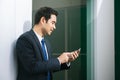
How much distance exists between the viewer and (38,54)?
2186 mm

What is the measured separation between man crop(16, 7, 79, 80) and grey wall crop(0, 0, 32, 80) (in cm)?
7

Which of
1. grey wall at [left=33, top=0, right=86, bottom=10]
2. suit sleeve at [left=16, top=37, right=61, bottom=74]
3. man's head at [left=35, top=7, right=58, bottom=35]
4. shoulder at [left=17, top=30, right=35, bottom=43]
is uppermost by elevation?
grey wall at [left=33, top=0, right=86, bottom=10]

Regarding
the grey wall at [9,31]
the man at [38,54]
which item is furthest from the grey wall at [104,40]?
the grey wall at [9,31]

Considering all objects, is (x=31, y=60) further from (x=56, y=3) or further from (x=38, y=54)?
(x=56, y=3)

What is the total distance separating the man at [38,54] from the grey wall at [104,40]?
3.68ft

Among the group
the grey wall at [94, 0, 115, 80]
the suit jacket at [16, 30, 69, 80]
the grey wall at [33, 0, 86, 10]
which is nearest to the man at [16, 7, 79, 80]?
the suit jacket at [16, 30, 69, 80]

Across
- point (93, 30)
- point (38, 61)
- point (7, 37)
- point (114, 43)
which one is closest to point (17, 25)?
point (7, 37)

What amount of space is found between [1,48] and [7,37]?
0.36 feet

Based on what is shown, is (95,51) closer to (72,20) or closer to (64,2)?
(72,20)

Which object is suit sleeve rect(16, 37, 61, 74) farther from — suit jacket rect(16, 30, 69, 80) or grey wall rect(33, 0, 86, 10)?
grey wall rect(33, 0, 86, 10)

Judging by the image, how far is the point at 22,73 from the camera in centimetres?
221

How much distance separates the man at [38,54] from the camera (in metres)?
2.10

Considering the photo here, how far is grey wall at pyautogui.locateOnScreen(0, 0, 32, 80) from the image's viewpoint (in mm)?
2119

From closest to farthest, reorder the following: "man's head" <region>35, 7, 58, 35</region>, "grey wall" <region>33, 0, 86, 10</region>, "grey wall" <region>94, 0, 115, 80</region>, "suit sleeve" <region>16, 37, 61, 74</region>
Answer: "suit sleeve" <region>16, 37, 61, 74</region>
"man's head" <region>35, 7, 58, 35</region>
"grey wall" <region>33, 0, 86, 10</region>
"grey wall" <region>94, 0, 115, 80</region>
